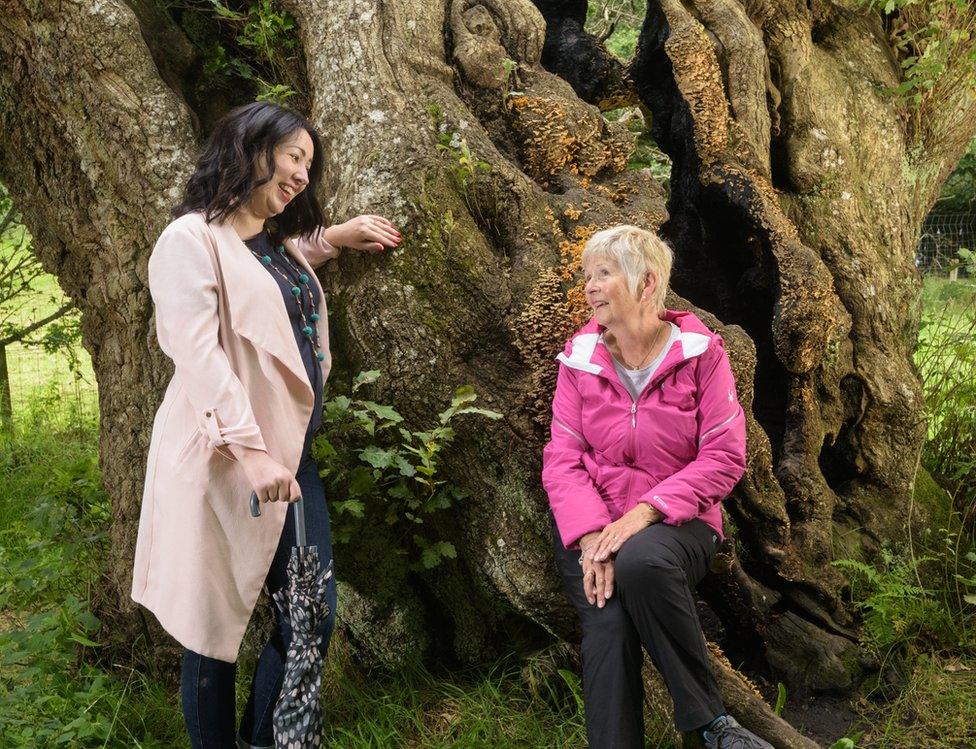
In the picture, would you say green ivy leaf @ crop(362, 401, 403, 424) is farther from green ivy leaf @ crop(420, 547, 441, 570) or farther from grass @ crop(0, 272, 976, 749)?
grass @ crop(0, 272, 976, 749)

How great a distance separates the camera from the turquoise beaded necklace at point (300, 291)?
3.04m

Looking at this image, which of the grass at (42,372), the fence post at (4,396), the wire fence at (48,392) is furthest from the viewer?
the wire fence at (48,392)

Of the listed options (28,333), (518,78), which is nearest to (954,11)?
(518,78)

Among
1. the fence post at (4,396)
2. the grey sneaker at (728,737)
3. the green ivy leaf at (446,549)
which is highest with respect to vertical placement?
the green ivy leaf at (446,549)

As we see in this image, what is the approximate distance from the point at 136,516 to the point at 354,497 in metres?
1.17

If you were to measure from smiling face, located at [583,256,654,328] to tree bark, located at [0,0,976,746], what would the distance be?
51cm

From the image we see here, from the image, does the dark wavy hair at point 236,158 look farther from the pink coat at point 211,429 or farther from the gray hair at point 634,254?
the gray hair at point 634,254

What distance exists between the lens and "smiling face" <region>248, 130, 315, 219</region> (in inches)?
114

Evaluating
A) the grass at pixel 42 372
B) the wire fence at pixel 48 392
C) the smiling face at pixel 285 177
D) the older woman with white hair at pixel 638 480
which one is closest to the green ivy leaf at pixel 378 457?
the older woman with white hair at pixel 638 480

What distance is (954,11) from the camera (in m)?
5.23

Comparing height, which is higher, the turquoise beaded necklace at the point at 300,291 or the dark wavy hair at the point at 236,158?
the dark wavy hair at the point at 236,158

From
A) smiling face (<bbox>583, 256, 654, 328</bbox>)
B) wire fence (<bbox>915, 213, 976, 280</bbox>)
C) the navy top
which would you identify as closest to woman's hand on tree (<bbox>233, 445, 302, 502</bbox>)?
the navy top

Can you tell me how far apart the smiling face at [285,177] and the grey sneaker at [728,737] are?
219 cm

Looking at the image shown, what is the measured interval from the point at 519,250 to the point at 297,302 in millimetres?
1159
